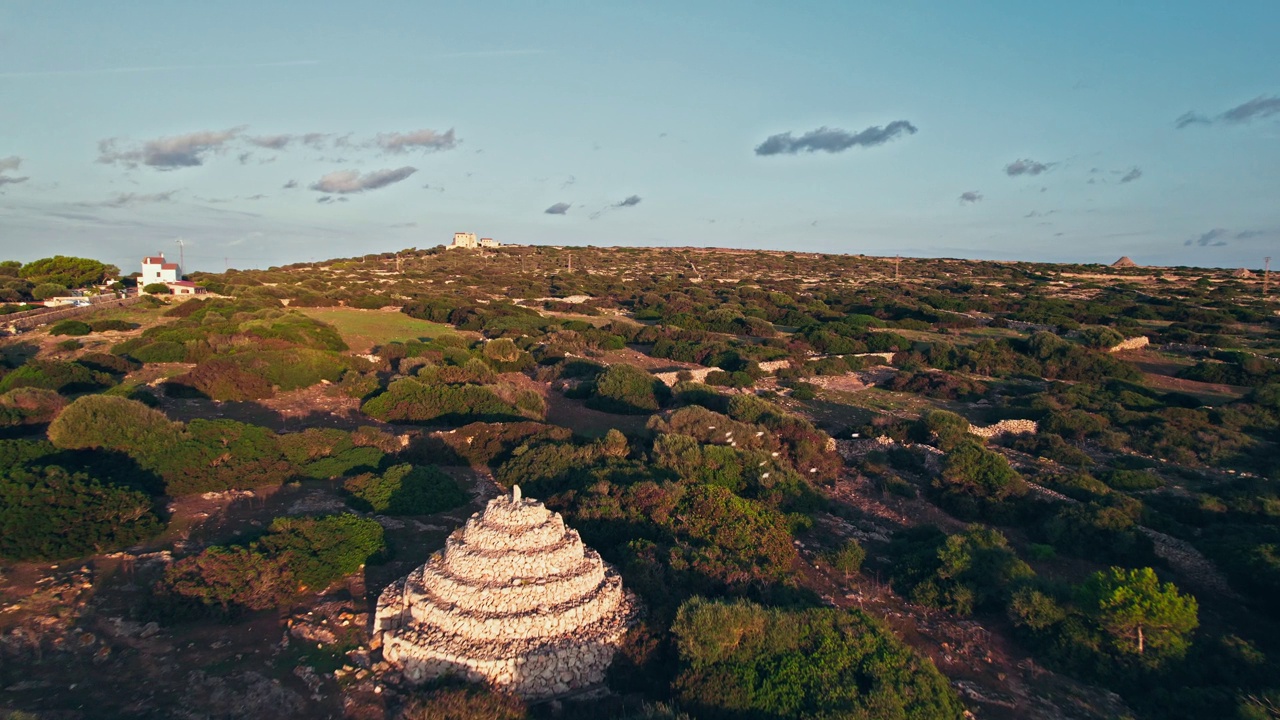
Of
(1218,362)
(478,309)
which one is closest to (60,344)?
(478,309)

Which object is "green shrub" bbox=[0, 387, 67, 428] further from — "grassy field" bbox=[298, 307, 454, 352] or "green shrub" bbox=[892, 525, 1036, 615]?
"green shrub" bbox=[892, 525, 1036, 615]

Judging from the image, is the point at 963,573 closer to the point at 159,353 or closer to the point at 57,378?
the point at 57,378

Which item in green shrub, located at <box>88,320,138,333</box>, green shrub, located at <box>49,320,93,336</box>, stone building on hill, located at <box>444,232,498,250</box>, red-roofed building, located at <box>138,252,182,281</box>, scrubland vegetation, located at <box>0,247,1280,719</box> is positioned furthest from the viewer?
stone building on hill, located at <box>444,232,498,250</box>

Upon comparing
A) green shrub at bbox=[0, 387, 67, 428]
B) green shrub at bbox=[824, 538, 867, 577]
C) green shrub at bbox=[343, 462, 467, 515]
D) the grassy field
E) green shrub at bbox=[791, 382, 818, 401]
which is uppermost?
the grassy field

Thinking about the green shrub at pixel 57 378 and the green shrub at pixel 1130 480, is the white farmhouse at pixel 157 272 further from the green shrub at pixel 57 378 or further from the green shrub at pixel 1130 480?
the green shrub at pixel 1130 480

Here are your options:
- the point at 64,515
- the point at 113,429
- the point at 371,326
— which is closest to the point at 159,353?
the point at 371,326

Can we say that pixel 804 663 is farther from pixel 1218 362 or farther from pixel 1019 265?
pixel 1019 265

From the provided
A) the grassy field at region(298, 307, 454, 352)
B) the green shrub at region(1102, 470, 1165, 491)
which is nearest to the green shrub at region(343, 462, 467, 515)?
the green shrub at region(1102, 470, 1165, 491)
